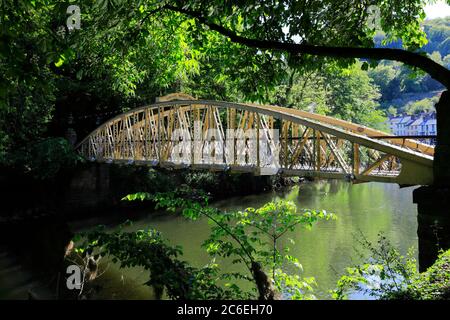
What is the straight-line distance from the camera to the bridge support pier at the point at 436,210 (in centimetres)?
597

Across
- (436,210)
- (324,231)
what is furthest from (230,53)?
(324,231)

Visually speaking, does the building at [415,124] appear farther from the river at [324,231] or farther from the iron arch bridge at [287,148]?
the iron arch bridge at [287,148]

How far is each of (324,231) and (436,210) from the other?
8578 millimetres

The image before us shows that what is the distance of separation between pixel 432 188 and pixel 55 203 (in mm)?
17618

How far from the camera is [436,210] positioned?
623 centimetres

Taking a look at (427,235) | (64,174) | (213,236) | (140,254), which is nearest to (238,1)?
(213,236)

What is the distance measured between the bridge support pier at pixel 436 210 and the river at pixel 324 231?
118cm

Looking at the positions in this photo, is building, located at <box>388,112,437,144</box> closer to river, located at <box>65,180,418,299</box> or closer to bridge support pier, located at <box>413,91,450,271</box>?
river, located at <box>65,180,418,299</box>

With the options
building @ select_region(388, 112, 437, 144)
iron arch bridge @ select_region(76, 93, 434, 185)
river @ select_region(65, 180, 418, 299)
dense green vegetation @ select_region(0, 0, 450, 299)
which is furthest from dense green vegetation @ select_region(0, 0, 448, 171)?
building @ select_region(388, 112, 437, 144)

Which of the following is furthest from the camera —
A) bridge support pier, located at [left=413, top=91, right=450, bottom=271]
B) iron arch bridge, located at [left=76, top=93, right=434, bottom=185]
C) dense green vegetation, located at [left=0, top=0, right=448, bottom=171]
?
iron arch bridge, located at [left=76, top=93, right=434, bottom=185]

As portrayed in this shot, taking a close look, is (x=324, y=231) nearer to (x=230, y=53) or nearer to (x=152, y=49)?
(x=152, y=49)

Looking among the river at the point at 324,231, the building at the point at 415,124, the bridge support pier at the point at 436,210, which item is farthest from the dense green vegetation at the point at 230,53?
the building at the point at 415,124

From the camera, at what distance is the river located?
1012 centimetres

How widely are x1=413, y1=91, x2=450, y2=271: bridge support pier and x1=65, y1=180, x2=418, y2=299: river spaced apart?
118 cm
